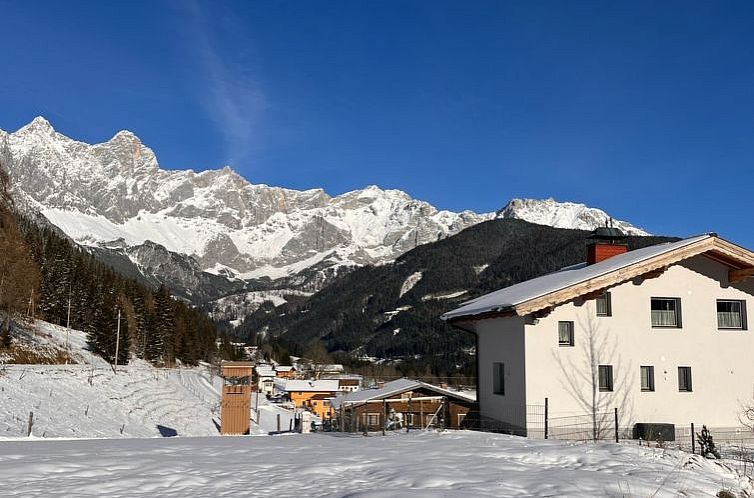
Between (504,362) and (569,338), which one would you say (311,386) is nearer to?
(504,362)

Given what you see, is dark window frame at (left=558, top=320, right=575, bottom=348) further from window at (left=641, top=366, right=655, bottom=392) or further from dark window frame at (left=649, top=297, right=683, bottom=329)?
dark window frame at (left=649, top=297, right=683, bottom=329)

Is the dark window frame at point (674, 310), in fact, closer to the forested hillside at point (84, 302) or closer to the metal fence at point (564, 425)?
the metal fence at point (564, 425)

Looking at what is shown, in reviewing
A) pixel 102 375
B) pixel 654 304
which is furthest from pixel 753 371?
pixel 102 375

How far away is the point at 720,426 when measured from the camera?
23078 millimetres

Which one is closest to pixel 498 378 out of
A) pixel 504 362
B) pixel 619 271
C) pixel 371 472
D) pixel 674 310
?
pixel 504 362

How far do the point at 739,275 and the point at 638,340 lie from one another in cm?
476

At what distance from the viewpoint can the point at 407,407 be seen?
3192 centimetres

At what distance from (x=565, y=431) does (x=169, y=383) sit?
52080 millimetres

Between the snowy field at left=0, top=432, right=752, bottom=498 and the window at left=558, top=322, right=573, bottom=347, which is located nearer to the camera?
the snowy field at left=0, top=432, right=752, bottom=498

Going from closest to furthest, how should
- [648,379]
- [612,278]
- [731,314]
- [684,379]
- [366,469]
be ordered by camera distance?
[366,469]
[612,278]
[648,379]
[684,379]
[731,314]

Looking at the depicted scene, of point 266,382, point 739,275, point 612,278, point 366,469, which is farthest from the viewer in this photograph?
point 266,382

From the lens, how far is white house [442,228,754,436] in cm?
2212

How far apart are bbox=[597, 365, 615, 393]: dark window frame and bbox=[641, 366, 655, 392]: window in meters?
1.28

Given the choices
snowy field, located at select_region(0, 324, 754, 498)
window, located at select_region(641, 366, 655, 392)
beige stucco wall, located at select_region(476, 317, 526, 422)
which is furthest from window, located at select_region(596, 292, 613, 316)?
snowy field, located at select_region(0, 324, 754, 498)
